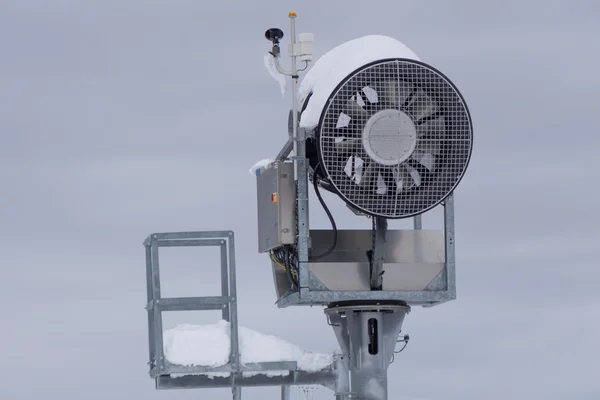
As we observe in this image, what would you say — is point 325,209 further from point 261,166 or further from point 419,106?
point 419,106

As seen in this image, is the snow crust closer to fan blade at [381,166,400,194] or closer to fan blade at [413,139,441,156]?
fan blade at [381,166,400,194]

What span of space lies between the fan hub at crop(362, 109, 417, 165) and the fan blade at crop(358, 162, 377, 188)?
9cm

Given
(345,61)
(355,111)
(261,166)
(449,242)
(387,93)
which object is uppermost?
(345,61)

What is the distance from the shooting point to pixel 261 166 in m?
16.2

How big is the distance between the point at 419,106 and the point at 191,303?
3.75 meters

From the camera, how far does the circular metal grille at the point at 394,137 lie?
14.6 metres

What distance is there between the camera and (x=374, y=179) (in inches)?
581

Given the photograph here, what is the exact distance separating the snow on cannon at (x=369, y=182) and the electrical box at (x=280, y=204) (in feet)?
0.05

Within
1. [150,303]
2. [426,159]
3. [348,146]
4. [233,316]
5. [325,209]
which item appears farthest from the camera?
[150,303]

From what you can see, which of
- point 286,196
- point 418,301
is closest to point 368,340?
point 418,301

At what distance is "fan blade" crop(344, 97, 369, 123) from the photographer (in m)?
14.7

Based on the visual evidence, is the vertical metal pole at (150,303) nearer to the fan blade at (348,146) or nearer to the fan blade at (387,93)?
the fan blade at (348,146)

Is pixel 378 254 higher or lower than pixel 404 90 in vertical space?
lower

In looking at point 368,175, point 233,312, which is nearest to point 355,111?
point 368,175
